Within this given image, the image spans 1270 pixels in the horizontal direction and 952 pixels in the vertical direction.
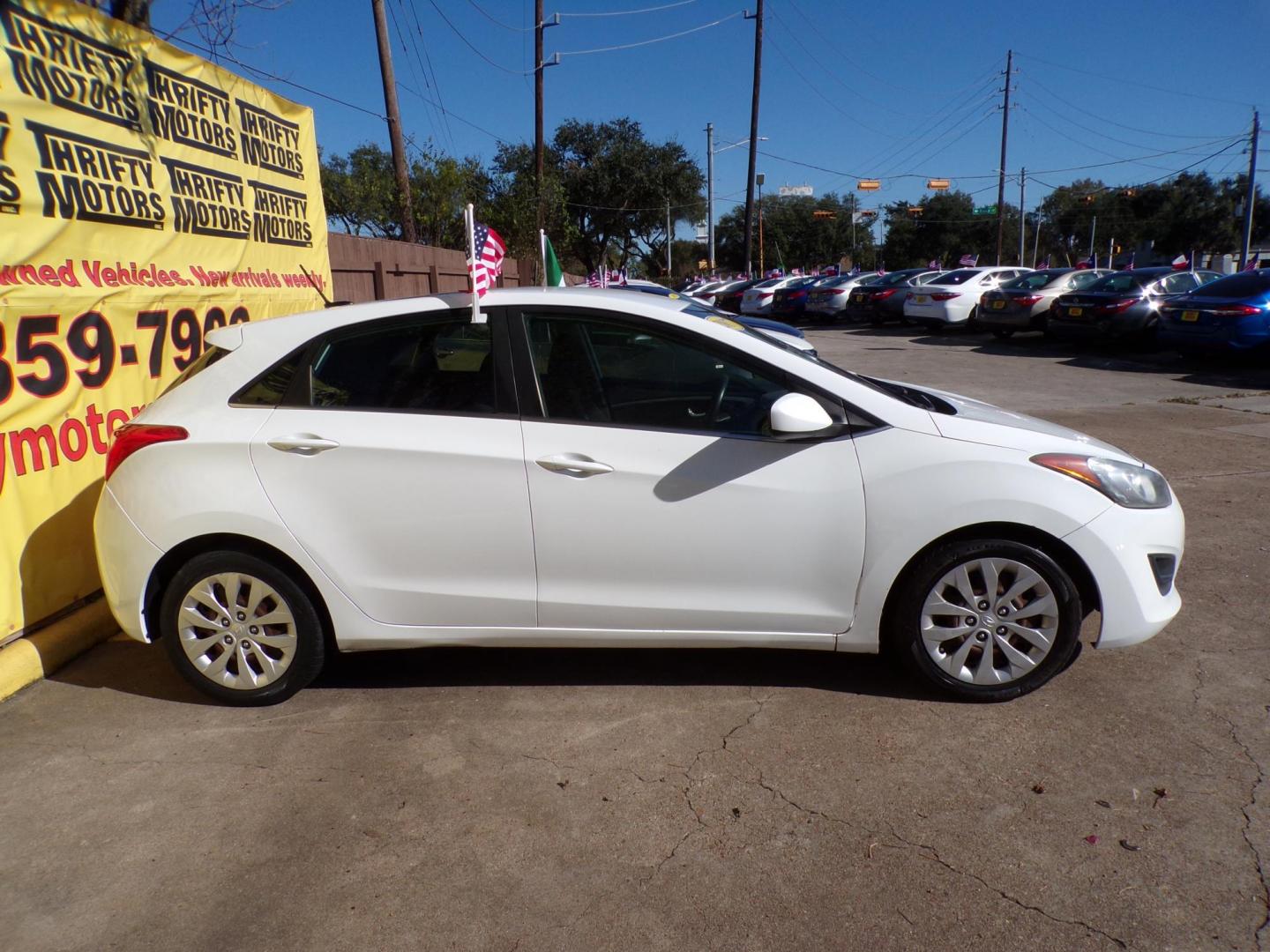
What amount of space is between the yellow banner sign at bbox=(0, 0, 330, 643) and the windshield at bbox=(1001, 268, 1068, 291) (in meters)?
17.7

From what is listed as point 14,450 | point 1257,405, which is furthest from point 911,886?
point 1257,405

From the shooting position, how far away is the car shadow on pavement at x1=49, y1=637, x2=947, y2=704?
4.09m

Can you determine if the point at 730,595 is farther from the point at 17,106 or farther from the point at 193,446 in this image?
the point at 17,106

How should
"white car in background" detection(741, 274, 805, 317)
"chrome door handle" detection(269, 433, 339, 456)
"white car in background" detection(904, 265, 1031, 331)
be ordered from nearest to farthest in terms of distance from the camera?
1. "chrome door handle" detection(269, 433, 339, 456)
2. "white car in background" detection(904, 265, 1031, 331)
3. "white car in background" detection(741, 274, 805, 317)

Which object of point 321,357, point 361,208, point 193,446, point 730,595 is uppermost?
point 361,208

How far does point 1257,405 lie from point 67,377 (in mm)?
12213

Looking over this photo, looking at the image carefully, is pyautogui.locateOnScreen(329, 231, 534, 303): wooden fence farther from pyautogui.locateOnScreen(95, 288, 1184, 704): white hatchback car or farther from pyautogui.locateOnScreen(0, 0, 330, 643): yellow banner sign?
pyautogui.locateOnScreen(95, 288, 1184, 704): white hatchback car

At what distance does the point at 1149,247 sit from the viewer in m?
63.9

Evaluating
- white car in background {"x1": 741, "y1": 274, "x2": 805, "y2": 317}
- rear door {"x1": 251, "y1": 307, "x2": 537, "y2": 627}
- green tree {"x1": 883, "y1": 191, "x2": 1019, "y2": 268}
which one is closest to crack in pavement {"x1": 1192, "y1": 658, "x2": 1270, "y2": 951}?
rear door {"x1": 251, "y1": 307, "x2": 537, "y2": 627}

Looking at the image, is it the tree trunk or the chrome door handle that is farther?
the tree trunk

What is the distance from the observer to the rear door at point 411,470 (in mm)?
3697

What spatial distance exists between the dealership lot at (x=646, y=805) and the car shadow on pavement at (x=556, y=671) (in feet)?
0.06

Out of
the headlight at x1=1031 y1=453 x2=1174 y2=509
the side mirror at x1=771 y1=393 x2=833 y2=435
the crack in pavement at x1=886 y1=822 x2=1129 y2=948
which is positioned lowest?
the crack in pavement at x1=886 y1=822 x2=1129 y2=948

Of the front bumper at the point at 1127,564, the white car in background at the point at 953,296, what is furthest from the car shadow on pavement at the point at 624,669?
the white car in background at the point at 953,296
